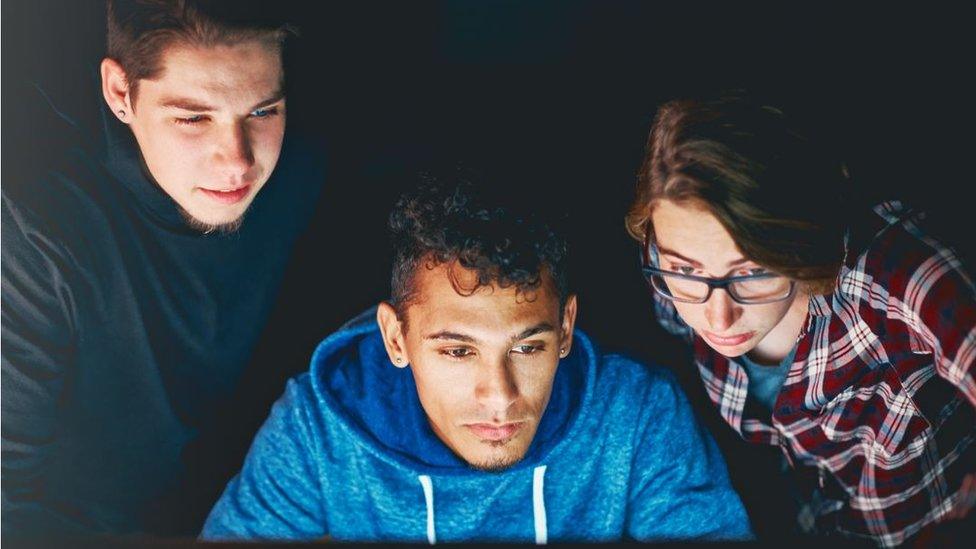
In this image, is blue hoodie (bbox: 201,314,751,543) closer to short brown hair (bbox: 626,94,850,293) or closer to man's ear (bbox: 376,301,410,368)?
man's ear (bbox: 376,301,410,368)

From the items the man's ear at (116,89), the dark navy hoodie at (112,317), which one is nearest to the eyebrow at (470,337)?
the dark navy hoodie at (112,317)

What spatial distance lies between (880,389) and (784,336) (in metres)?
0.19

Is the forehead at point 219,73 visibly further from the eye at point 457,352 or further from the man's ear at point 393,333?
the eye at point 457,352

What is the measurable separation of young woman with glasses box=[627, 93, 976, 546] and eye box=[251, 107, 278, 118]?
2.24 ft

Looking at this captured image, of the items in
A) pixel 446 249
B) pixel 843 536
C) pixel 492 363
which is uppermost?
pixel 446 249

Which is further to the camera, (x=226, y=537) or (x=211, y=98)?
(x=226, y=537)

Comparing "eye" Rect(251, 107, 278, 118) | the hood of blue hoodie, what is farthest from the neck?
"eye" Rect(251, 107, 278, 118)

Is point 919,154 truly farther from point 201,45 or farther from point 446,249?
point 201,45

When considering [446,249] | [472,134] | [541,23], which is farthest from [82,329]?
[541,23]

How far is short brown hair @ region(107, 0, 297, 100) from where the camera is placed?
1525 mm

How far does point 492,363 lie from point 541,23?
2.08ft

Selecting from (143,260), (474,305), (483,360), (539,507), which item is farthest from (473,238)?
(143,260)

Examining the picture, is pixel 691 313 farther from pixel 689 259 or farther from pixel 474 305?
pixel 474 305

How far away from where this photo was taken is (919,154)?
60.5 inches
